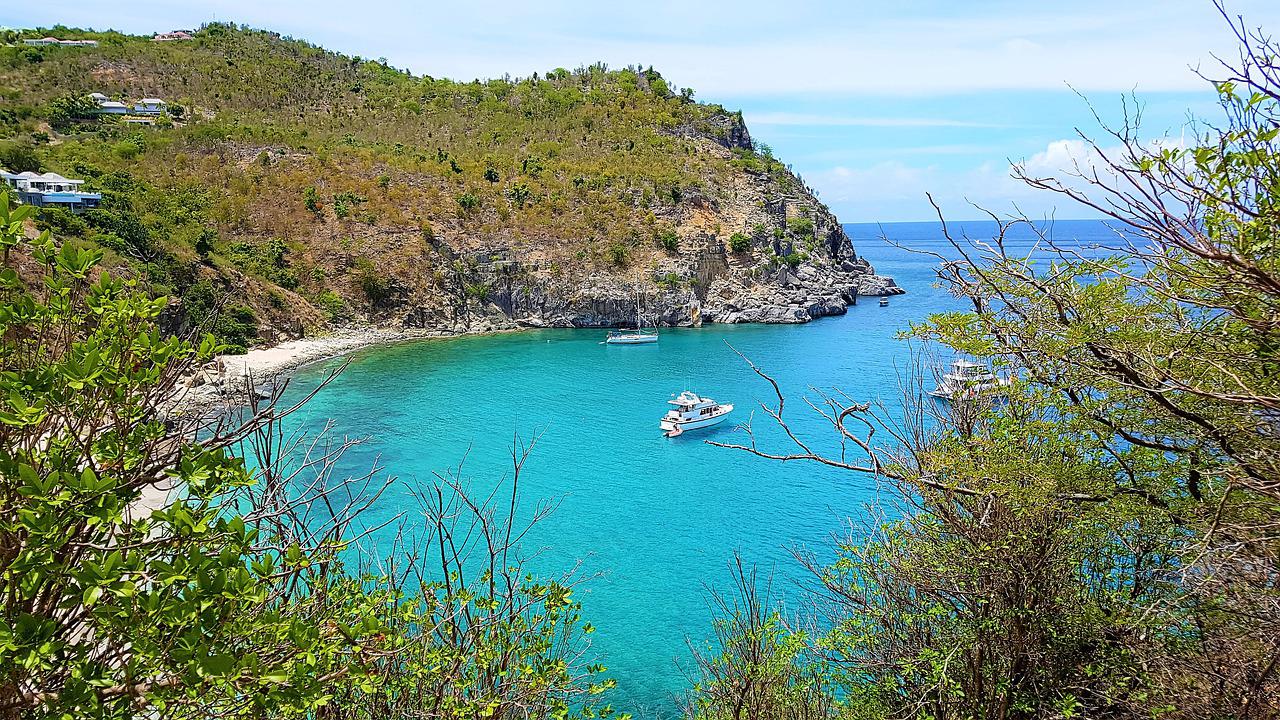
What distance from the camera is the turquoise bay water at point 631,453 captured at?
1880cm

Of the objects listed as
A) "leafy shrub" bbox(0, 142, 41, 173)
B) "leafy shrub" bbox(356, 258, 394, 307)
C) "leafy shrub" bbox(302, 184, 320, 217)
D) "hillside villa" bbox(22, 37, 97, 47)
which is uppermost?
"hillside villa" bbox(22, 37, 97, 47)

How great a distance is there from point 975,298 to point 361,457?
2716cm

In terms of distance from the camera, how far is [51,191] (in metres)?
41.9

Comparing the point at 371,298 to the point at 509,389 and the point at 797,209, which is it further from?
the point at 797,209

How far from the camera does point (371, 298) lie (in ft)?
185

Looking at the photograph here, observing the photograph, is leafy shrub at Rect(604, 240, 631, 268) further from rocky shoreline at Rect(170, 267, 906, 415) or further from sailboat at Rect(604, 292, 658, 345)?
sailboat at Rect(604, 292, 658, 345)

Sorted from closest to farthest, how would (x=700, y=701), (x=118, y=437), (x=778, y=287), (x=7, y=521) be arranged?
(x=7, y=521), (x=118, y=437), (x=700, y=701), (x=778, y=287)

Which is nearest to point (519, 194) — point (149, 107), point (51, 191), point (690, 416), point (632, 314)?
point (632, 314)

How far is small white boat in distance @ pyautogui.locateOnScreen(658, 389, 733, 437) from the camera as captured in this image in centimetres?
3284

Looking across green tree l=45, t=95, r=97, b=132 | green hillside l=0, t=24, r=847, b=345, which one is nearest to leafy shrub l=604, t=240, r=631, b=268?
green hillside l=0, t=24, r=847, b=345

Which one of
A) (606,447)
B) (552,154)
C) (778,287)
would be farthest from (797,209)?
(606,447)

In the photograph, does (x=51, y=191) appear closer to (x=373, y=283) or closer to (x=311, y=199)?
(x=311, y=199)

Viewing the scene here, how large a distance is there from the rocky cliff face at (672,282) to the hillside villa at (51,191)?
20.3 metres

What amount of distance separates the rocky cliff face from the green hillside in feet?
1.22
